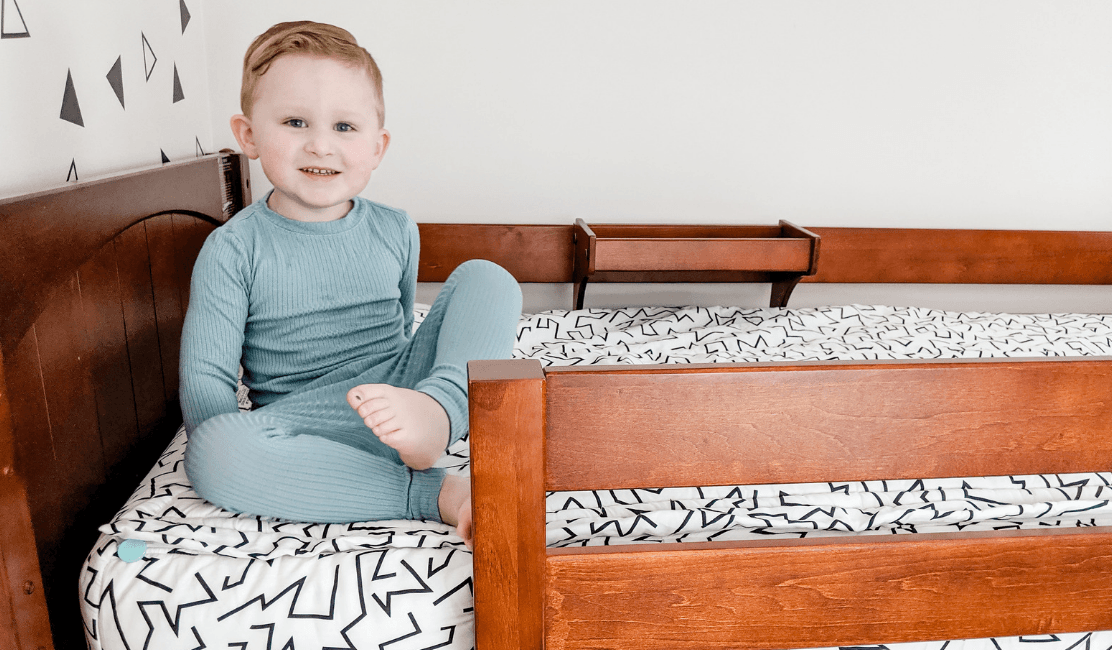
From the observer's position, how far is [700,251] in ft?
5.36

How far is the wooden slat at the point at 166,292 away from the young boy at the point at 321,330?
0.67 ft

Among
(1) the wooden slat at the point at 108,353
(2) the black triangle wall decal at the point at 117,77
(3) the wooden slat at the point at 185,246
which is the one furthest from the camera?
(3) the wooden slat at the point at 185,246

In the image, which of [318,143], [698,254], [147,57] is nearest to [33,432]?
[318,143]

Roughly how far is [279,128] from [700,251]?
0.98m

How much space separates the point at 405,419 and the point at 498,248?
3.55 ft

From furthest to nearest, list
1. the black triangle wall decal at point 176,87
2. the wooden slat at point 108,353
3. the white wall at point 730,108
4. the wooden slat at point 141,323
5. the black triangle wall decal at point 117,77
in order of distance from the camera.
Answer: the white wall at point 730,108
the black triangle wall decal at point 176,87
the black triangle wall decal at point 117,77
the wooden slat at point 141,323
the wooden slat at point 108,353

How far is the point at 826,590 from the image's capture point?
62 cm

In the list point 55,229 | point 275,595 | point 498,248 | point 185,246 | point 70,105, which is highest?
point 70,105

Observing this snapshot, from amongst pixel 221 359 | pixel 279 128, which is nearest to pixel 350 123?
pixel 279 128

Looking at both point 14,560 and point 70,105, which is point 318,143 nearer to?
point 70,105

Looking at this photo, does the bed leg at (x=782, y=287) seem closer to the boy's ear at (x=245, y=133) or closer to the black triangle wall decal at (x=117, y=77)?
the boy's ear at (x=245, y=133)

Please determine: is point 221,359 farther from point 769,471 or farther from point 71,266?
point 769,471

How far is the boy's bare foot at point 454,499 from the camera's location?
76 centimetres


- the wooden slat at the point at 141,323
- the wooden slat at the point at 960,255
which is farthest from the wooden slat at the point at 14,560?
the wooden slat at the point at 960,255
